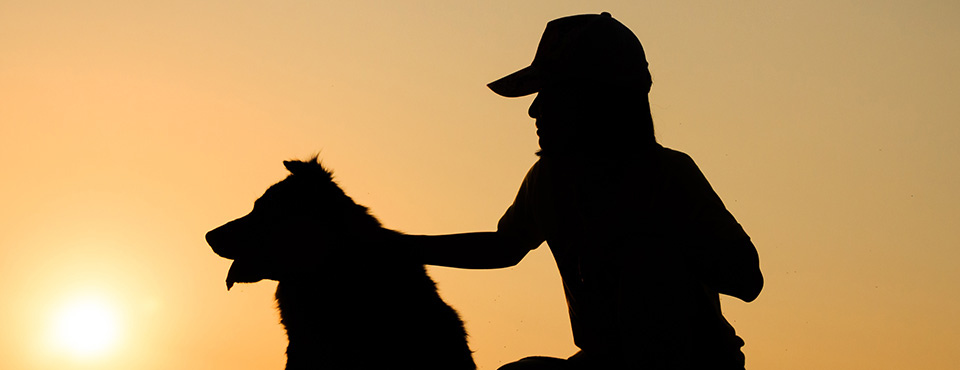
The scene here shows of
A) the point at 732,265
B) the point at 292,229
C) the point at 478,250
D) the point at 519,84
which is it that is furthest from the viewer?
the point at 292,229

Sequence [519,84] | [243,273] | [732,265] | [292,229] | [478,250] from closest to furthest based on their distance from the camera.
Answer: [732,265] → [519,84] → [478,250] → [243,273] → [292,229]

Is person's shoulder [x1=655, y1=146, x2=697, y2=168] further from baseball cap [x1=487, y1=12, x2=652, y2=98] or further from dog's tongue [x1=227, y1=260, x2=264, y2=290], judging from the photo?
dog's tongue [x1=227, y1=260, x2=264, y2=290]

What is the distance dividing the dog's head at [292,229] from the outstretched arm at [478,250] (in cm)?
95

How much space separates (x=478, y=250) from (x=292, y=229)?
1.34m

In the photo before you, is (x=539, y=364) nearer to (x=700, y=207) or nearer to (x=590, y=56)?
(x=700, y=207)

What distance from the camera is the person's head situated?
10.1 ft

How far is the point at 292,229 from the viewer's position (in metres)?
4.57

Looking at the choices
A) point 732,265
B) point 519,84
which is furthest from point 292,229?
point 732,265

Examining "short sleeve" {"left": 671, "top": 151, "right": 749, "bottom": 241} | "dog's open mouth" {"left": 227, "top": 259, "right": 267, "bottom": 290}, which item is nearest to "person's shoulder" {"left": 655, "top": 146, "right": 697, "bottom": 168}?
"short sleeve" {"left": 671, "top": 151, "right": 749, "bottom": 241}

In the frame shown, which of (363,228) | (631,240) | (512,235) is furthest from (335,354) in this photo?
(631,240)

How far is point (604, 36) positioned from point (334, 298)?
2040 millimetres

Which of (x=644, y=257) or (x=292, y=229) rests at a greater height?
(x=292, y=229)

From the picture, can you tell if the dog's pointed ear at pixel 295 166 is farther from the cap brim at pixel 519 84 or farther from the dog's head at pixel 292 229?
the cap brim at pixel 519 84

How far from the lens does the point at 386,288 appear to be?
4215 millimetres
